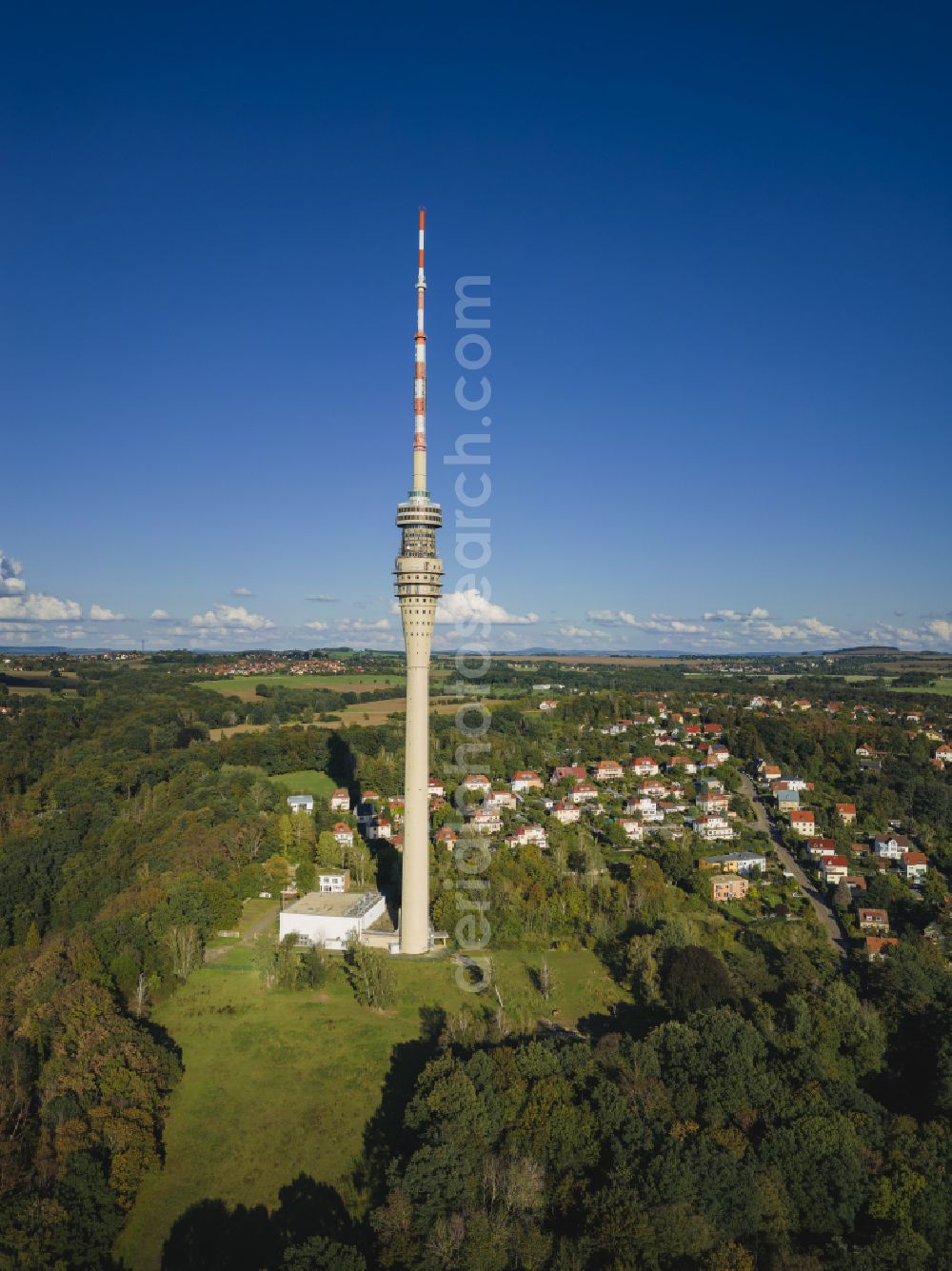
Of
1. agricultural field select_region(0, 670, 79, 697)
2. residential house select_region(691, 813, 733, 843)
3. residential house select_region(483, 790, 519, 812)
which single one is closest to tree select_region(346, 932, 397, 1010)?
residential house select_region(483, 790, 519, 812)

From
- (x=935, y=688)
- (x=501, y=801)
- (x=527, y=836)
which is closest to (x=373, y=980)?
(x=527, y=836)

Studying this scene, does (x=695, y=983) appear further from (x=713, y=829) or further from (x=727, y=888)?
(x=713, y=829)

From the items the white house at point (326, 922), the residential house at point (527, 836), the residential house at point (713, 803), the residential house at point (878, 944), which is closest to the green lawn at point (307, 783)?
the residential house at point (527, 836)

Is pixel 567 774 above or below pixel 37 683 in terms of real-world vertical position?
below

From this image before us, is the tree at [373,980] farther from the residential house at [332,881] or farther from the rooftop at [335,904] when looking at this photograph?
the residential house at [332,881]

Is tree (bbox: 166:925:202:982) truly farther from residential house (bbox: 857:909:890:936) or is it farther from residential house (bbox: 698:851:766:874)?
residential house (bbox: 857:909:890:936)

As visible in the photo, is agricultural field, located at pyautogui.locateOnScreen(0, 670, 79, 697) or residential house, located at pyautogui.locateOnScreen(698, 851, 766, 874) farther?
agricultural field, located at pyautogui.locateOnScreen(0, 670, 79, 697)
